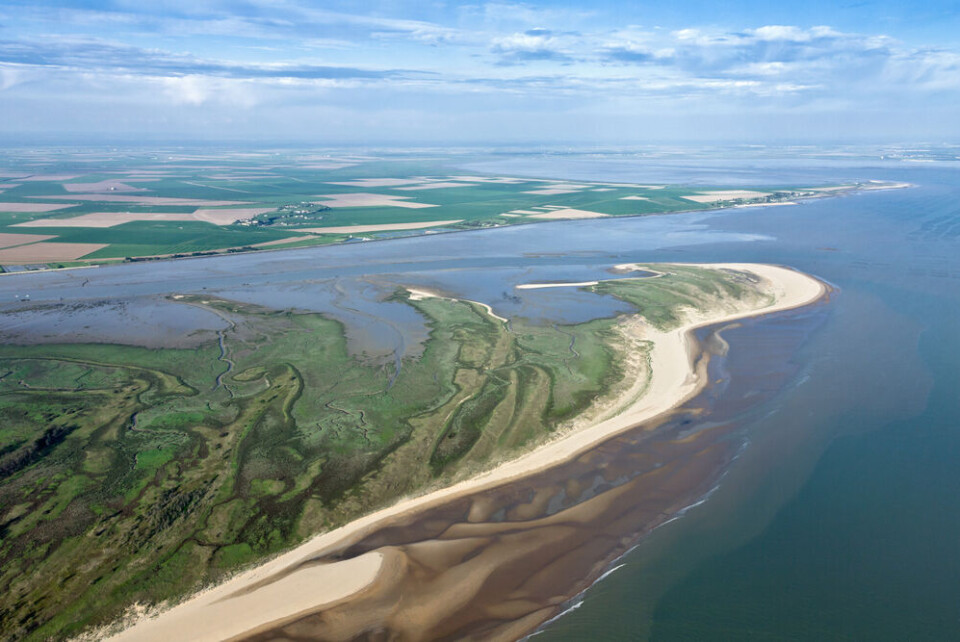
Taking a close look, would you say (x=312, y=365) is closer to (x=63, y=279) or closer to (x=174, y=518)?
(x=174, y=518)

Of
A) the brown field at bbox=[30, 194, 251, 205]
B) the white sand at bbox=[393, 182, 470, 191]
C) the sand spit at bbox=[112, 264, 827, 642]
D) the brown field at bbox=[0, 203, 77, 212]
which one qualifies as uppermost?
the white sand at bbox=[393, 182, 470, 191]

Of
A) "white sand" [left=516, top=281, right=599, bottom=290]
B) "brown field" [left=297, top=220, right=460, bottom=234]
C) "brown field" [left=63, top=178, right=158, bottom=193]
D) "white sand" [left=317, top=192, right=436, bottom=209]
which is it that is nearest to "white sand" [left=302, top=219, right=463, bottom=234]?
"brown field" [left=297, top=220, right=460, bottom=234]

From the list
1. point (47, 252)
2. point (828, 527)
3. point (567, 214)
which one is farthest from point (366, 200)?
point (828, 527)

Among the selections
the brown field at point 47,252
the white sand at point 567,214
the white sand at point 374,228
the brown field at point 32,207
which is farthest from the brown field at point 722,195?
the brown field at point 32,207

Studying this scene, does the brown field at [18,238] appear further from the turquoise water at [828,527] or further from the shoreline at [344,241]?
the turquoise water at [828,527]

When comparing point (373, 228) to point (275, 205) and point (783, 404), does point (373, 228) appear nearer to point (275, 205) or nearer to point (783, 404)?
point (275, 205)

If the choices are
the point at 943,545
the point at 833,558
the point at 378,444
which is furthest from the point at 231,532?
the point at 943,545

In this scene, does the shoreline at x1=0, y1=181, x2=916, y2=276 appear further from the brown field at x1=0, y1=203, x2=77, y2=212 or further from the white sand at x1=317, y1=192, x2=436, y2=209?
the brown field at x1=0, y1=203, x2=77, y2=212
